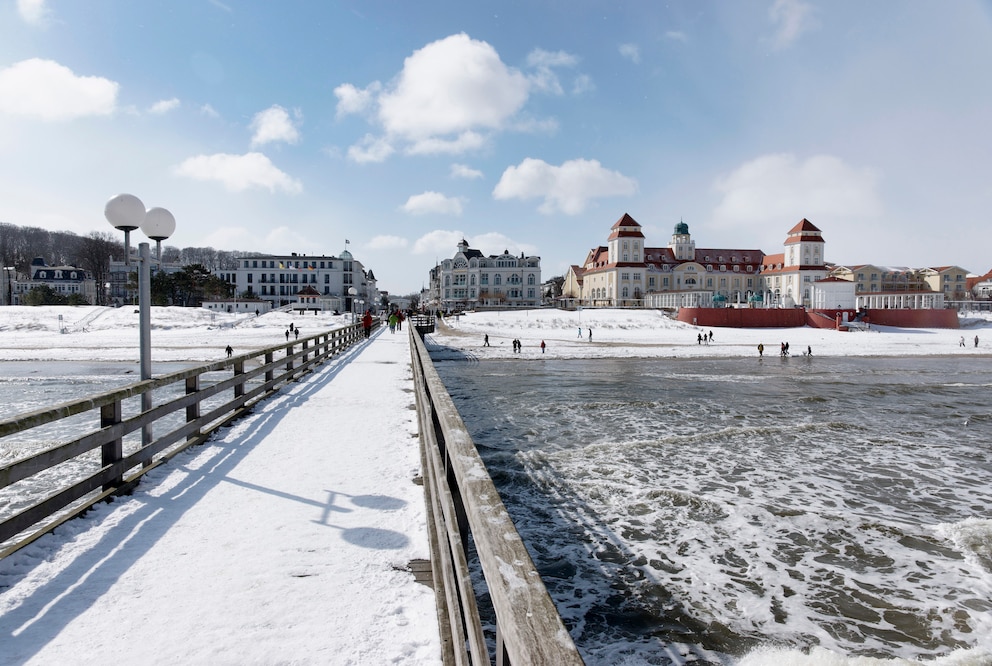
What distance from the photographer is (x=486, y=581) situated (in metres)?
2.01

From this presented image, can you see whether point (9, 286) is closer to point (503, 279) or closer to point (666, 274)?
point (503, 279)

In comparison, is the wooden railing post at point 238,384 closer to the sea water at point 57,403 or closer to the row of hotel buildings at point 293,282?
the sea water at point 57,403

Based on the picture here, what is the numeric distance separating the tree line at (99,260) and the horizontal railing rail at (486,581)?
8531 cm

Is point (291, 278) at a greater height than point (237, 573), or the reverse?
point (291, 278)

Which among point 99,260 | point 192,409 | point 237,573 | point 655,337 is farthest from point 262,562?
point 99,260

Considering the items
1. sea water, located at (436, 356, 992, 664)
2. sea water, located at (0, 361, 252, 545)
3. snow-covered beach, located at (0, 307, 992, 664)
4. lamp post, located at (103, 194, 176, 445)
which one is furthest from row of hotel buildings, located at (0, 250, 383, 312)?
snow-covered beach, located at (0, 307, 992, 664)

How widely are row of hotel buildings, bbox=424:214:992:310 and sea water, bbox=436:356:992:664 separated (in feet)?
239

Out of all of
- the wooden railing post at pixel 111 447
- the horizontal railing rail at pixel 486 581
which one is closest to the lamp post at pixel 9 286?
the wooden railing post at pixel 111 447

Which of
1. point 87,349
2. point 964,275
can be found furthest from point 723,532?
point 964,275

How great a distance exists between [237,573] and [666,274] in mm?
102132

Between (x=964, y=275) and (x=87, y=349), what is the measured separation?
156 m

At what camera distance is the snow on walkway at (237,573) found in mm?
2850

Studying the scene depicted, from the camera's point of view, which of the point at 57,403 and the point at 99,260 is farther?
the point at 99,260

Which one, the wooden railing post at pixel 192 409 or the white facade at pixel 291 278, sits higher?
the white facade at pixel 291 278
